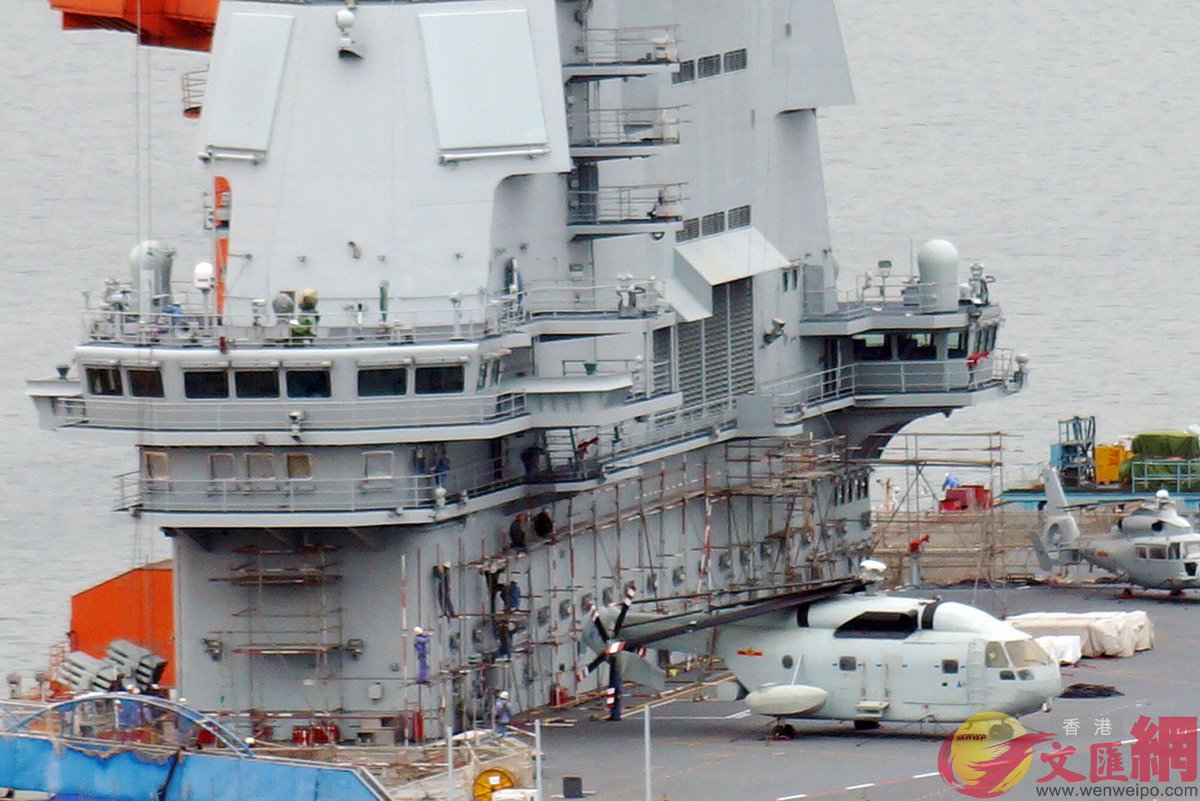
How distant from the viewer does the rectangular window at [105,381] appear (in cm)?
4772

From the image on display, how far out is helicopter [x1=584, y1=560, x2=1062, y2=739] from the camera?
49.0 m

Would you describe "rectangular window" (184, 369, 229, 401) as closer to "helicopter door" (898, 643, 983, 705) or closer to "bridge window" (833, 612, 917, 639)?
"bridge window" (833, 612, 917, 639)

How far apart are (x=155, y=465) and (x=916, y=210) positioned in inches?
2663

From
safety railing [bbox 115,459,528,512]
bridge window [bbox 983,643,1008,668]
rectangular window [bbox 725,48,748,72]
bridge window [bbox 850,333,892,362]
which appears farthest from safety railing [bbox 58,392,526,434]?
bridge window [bbox 850,333,892,362]

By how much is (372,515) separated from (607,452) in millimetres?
6914

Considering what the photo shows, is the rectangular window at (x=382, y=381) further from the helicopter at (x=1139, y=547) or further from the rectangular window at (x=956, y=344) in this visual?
the helicopter at (x=1139, y=547)

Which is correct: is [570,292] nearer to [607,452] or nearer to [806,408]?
[607,452]

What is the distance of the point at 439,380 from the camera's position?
156 ft

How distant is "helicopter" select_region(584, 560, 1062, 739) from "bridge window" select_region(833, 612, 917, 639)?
0.02m

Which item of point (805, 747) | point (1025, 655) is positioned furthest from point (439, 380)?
point (1025, 655)

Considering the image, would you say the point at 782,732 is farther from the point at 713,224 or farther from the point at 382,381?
the point at 713,224

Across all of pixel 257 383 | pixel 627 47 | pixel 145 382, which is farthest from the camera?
pixel 627 47

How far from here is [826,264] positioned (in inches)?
2474

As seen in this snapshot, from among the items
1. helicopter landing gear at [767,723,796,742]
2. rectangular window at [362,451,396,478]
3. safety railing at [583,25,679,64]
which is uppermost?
safety railing at [583,25,679,64]
